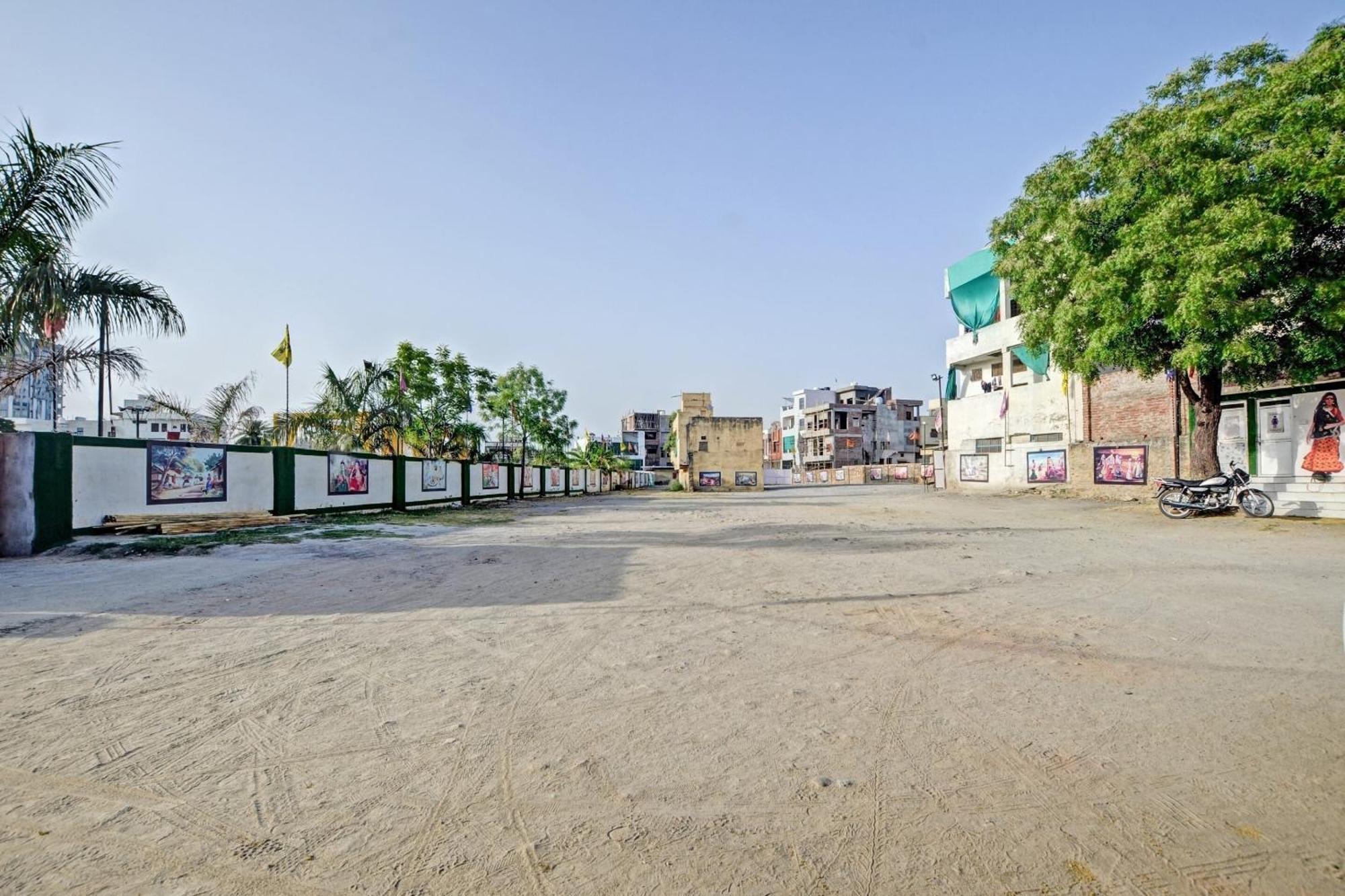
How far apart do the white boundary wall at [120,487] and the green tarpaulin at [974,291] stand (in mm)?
33172

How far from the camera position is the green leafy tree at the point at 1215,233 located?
1229cm

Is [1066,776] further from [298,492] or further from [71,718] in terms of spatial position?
[298,492]

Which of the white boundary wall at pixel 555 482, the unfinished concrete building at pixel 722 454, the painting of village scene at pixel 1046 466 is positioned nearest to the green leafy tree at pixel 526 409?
the white boundary wall at pixel 555 482

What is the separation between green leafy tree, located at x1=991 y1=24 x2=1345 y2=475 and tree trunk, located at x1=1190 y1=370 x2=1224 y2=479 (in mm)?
38

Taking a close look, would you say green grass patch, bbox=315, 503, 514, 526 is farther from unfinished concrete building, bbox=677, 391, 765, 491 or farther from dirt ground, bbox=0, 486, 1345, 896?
unfinished concrete building, bbox=677, 391, 765, 491

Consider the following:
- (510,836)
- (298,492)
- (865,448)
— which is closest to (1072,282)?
(510,836)

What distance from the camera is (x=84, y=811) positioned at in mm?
2416

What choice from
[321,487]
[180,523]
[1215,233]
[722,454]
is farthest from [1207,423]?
[722,454]

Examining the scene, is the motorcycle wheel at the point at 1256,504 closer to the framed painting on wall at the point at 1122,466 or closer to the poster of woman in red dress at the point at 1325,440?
the poster of woman in red dress at the point at 1325,440

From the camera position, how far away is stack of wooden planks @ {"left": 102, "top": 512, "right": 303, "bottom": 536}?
11227mm

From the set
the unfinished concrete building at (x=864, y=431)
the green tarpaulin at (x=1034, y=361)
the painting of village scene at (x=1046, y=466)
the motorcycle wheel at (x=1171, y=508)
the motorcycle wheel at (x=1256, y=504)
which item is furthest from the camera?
the unfinished concrete building at (x=864, y=431)

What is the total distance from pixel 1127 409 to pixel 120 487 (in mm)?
30893

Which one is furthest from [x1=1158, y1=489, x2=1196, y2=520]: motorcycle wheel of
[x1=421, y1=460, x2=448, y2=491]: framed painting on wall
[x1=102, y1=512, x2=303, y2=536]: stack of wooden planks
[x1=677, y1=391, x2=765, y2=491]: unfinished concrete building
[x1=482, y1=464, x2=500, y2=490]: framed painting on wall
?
[x1=677, y1=391, x2=765, y2=491]: unfinished concrete building

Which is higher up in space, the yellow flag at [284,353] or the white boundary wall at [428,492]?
the yellow flag at [284,353]
